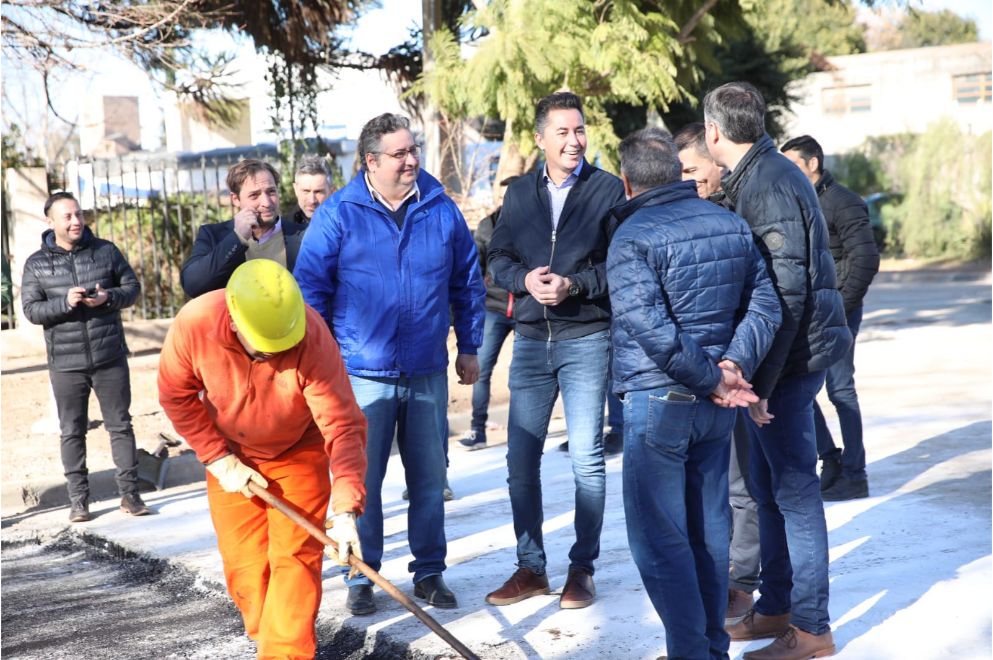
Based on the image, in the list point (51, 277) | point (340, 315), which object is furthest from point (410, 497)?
point (51, 277)

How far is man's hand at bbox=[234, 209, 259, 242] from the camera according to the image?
17.4 ft

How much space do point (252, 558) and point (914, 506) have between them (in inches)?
147

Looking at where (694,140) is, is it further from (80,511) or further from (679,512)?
(80,511)

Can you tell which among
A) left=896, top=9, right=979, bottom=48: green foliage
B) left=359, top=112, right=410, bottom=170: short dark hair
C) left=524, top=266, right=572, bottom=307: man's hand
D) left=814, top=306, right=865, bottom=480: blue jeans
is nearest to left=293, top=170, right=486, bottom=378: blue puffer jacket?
left=359, top=112, right=410, bottom=170: short dark hair

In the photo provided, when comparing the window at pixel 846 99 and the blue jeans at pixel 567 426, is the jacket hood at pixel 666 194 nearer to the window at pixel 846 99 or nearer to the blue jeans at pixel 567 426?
the blue jeans at pixel 567 426

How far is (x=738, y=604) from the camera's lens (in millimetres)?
4488

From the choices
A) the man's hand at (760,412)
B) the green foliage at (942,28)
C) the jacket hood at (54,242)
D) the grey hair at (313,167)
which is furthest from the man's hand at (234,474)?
the green foliage at (942,28)

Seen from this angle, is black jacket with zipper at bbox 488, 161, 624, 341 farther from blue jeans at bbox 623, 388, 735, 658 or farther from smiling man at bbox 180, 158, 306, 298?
smiling man at bbox 180, 158, 306, 298

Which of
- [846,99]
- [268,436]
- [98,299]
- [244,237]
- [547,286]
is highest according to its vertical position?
[846,99]

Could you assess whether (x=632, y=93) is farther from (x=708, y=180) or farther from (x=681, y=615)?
(x=681, y=615)

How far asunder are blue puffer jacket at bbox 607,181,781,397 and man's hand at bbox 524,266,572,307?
0.76 m

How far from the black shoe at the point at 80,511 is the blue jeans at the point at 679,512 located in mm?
4462

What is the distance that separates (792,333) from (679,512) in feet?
2.51

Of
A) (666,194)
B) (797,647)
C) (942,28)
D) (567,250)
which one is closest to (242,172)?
(567,250)
